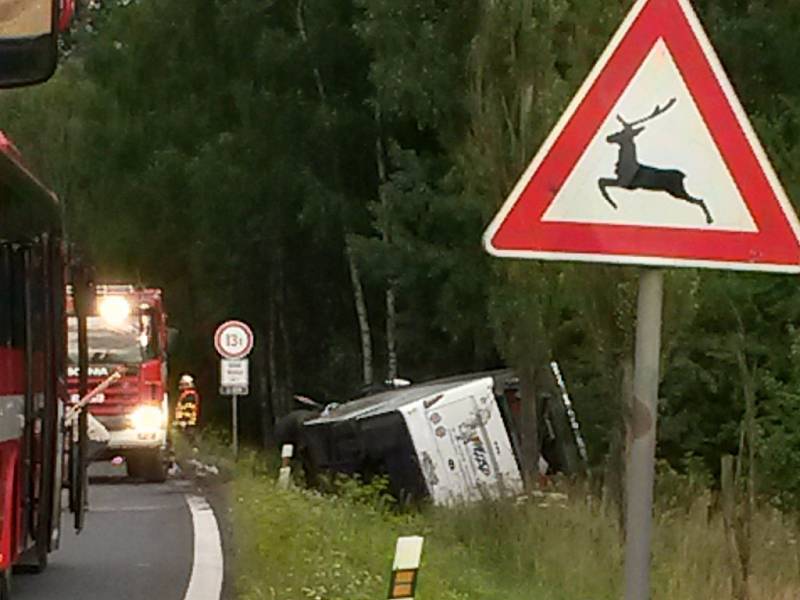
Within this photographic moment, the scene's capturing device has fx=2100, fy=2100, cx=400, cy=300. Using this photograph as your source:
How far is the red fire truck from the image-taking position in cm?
1225

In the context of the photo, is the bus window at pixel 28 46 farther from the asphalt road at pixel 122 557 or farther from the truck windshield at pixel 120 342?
the truck windshield at pixel 120 342

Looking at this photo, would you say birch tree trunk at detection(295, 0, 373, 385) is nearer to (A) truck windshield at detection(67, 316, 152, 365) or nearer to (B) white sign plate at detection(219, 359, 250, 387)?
(B) white sign plate at detection(219, 359, 250, 387)

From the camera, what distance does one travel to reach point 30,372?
13.4 m

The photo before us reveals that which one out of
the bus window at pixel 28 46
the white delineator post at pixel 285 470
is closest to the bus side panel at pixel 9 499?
the bus window at pixel 28 46

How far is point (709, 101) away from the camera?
5930 mm

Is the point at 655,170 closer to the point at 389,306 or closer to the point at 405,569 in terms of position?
the point at 405,569

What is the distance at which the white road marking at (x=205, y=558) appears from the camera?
584 inches

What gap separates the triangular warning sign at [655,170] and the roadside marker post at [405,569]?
143 inches

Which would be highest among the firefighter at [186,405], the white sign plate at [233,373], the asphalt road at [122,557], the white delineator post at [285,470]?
the white sign plate at [233,373]

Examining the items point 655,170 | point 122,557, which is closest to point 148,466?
point 122,557

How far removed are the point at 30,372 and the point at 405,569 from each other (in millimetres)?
4700

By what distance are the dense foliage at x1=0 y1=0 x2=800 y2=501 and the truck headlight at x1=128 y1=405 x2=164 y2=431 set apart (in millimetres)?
5373

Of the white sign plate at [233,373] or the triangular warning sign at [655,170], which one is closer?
the triangular warning sign at [655,170]

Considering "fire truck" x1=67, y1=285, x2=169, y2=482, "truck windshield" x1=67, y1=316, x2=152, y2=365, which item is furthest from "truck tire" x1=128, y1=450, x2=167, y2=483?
"truck windshield" x1=67, y1=316, x2=152, y2=365
